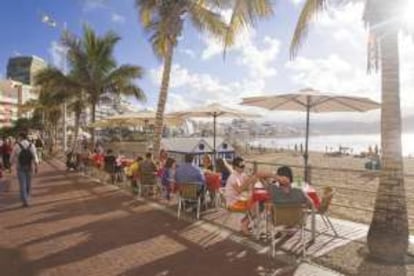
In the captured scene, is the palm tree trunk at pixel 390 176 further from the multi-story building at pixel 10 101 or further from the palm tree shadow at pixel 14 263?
the multi-story building at pixel 10 101

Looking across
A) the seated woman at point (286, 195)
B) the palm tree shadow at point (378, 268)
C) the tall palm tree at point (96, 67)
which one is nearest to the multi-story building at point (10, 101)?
the tall palm tree at point (96, 67)

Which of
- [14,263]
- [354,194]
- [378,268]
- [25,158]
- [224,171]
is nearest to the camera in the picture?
[378,268]

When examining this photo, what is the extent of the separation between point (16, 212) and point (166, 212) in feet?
11.3

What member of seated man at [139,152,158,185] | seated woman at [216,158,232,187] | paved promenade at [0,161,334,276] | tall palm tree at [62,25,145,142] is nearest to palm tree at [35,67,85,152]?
tall palm tree at [62,25,145,142]

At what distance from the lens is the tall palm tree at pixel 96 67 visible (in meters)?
29.0

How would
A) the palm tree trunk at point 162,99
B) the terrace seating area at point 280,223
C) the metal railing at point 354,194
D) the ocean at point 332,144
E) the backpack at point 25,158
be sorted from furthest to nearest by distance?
1. the ocean at point 332,144
2. the palm tree trunk at point 162,99
3. the backpack at point 25,158
4. the metal railing at point 354,194
5. the terrace seating area at point 280,223

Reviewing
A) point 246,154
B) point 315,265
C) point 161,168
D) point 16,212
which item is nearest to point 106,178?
point 161,168

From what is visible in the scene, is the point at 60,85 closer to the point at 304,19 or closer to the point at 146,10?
the point at 146,10

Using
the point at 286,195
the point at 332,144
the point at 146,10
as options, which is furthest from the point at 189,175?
the point at 332,144

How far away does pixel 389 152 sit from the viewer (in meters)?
7.38

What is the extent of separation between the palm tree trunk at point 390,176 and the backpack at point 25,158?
8.57m

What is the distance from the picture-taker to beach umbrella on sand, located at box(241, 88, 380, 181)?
33.6 feet

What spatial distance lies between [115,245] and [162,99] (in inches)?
372

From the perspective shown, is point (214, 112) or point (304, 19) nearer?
point (304, 19)
